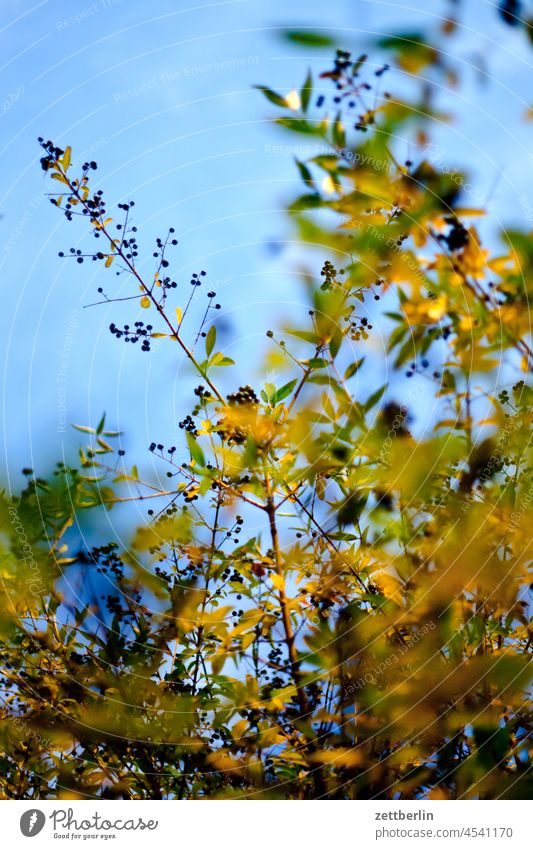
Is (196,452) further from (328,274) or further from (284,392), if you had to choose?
(328,274)

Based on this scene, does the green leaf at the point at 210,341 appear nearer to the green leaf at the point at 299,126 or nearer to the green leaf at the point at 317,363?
the green leaf at the point at 317,363

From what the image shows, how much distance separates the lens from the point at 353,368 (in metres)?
1.15

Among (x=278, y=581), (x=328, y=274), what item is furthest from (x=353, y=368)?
(x=278, y=581)

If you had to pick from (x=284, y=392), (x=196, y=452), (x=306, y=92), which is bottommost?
(x=196, y=452)

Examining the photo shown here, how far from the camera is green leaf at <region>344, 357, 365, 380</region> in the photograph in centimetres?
114

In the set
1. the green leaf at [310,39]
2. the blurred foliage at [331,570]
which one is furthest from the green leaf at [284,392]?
the green leaf at [310,39]

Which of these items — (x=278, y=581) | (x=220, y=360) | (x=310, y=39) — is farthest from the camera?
(x=220, y=360)

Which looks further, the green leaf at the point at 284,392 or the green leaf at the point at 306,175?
the green leaf at the point at 284,392

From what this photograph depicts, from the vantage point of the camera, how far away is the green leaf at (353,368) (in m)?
1.14

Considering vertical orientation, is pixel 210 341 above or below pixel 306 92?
below

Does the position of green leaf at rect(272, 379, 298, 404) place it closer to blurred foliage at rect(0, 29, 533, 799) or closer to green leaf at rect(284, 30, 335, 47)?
blurred foliage at rect(0, 29, 533, 799)
